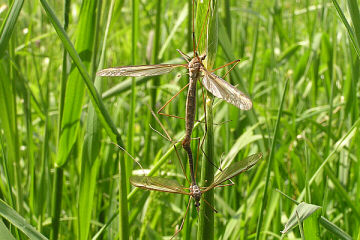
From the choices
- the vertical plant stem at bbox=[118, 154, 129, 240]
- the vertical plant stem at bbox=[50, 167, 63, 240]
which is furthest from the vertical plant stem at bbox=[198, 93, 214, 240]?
the vertical plant stem at bbox=[50, 167, 63, 240]

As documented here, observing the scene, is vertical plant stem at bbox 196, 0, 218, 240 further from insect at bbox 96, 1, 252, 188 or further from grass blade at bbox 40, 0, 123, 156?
grass blade at bbox 40, 0, 123, 156

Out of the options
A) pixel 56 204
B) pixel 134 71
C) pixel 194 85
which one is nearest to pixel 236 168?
pixel 194 85

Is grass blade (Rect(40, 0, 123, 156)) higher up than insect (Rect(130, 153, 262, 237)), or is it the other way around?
grass blade (Rect(40, 0, 123, 156))

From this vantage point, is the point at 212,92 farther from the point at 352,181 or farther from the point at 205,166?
the point at 352,181

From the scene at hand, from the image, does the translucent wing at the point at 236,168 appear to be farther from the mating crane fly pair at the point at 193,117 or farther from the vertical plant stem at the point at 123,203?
the vertical plant stem at the point at 123,203

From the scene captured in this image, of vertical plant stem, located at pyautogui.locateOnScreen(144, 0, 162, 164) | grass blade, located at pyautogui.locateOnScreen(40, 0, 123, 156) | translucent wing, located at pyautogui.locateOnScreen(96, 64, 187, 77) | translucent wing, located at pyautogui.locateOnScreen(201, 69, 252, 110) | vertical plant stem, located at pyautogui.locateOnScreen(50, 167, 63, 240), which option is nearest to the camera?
translucent wing, located at pyautogui.locateOnScreen(201, 69, 252, 110)

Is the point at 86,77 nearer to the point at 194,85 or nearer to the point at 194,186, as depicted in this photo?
the point at 194,85

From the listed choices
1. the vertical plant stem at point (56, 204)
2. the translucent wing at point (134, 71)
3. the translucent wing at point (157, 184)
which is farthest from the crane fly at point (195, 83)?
the vertical plant stem at point (56, 204)

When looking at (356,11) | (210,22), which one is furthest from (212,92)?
(356,11)
